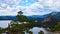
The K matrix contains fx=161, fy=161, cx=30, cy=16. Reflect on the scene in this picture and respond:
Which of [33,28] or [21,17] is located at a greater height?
[21,17]

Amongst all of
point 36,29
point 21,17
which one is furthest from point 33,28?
point 21,17

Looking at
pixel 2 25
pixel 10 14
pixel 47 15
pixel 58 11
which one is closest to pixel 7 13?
pixel 10 14

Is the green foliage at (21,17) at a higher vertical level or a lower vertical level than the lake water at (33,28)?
higher

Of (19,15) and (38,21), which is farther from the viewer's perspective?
(38,21)

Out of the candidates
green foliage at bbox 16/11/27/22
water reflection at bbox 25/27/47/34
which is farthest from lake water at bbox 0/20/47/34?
green foliage at bbox 16/11/27/22

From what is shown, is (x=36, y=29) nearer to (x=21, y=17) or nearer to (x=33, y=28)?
(x=33, y=28)

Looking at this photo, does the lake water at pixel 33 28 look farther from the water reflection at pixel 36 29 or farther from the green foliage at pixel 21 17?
the green foliage at pixel 21 17

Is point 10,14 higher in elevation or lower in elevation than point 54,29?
higher

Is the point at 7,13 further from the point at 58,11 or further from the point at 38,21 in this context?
the point at 58,11

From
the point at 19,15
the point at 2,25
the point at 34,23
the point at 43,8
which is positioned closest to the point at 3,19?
the point at 2,25

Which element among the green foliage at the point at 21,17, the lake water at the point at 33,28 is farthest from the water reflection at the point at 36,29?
the green foliage at the point at 21,17
